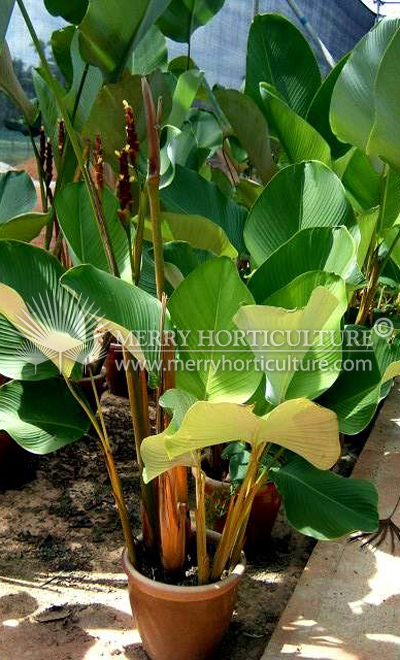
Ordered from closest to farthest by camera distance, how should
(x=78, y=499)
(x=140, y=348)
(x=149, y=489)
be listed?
(x=140, y=348) < (x=149, y=489) < (x=78, y=499)

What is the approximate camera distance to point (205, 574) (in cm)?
114

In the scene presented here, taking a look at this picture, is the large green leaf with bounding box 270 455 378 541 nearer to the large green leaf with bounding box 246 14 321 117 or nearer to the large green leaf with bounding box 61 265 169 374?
the large green leaf with bounding box 61 265 169 374

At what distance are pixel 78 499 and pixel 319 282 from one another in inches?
40.6

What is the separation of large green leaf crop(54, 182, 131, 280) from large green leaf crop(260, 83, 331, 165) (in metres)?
0.43

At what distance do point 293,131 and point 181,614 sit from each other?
966 millimetres

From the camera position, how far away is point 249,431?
A: 0.88 m

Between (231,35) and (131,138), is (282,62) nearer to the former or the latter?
(131,138)

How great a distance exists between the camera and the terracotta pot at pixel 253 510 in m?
1.43

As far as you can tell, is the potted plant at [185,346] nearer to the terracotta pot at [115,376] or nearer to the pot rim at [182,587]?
the pot rim at [182,587]

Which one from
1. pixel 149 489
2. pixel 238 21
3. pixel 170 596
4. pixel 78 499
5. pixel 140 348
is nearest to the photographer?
pixel 140 348

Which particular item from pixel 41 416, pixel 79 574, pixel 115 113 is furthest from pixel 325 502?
pixel 115 113

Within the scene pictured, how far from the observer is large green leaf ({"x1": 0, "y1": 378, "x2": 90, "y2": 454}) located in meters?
1.20

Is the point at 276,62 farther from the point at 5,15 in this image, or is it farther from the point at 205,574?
the point at 205,574

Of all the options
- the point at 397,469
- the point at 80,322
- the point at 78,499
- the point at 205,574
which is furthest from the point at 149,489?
the point at 397,469
